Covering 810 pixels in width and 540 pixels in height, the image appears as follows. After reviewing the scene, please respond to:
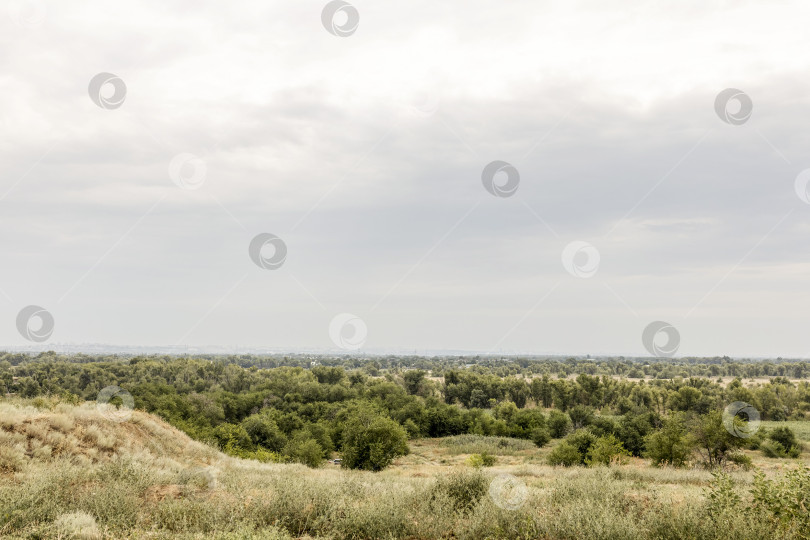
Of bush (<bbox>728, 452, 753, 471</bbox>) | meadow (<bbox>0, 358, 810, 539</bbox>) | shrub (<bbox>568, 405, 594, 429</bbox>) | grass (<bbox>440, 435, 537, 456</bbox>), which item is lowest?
grass (<bbox>440, 435, 537, 456</bbox>)

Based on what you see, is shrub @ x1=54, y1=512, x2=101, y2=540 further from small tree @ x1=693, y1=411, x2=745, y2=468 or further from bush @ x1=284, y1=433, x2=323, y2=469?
small tree @ x1=693, y1=411, x2=745, y2=468

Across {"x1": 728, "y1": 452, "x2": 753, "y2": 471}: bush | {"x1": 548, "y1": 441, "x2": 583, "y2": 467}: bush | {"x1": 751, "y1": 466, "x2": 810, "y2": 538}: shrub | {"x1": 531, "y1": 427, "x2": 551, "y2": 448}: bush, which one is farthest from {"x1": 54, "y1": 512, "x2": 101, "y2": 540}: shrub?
{"x1": 531, "y1": 427, "x2": 551, "y2": 448}: bush

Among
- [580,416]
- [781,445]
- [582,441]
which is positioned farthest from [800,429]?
[582,441]

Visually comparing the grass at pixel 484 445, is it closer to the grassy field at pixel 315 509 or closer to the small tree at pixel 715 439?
the small tree at pixel 715 439

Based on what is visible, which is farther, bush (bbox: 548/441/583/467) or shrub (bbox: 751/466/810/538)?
bush (bbox: 548/441/583/467)

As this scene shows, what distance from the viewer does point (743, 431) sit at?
48.4 metres

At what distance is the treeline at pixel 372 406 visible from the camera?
5515 cm

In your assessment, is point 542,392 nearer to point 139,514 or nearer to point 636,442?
point 636,442

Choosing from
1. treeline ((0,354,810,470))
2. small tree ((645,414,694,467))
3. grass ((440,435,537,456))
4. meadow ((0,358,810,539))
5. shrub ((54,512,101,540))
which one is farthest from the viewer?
grass ((440,435,537,456))

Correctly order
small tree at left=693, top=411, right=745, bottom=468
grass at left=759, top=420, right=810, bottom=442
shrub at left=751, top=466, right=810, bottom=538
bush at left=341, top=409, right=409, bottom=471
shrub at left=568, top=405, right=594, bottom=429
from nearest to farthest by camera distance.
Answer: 1. shrub at left=751, top=466, right=810, bottom=538
2. small tree at left=693, top=411, right=745, bottom=468
3. bush at left=341, top=409, right=409, bottom=471
4. grass at left=759, top=420, right=810, bottom=442
5. shrub at left=568, top=405, right=594, bottom=429
